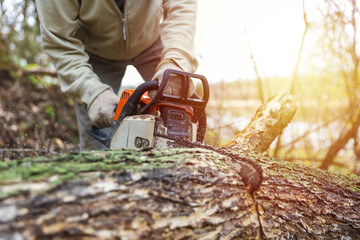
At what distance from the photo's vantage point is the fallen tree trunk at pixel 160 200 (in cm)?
71

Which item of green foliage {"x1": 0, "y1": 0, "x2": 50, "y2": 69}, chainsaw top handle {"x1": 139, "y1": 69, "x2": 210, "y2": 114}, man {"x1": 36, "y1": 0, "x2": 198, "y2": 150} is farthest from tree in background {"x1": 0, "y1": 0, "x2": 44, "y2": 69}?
chainsaw top handle {"x1": 139, "y1": 69, "x2": 210, "y2": 114}

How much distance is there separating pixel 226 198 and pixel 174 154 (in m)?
A: 0.30

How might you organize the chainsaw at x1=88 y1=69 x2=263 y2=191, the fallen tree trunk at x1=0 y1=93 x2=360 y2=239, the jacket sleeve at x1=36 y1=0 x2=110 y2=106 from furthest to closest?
the jacket sleeve at x1=36 y1=0 x2=110 y2=106 → the chainsaw at x1=88 y1=69 x2=263 y2=191 → the fallen tree trunk at x1=0 y1=93 x2=360 y2=239

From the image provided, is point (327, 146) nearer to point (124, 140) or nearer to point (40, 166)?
point (124, 140)

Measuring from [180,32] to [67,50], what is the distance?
101cm

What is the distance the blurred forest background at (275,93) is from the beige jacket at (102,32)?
0.93 meters

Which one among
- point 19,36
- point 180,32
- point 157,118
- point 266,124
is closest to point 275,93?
point 266,124

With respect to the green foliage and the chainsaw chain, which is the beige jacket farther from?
the green foliage

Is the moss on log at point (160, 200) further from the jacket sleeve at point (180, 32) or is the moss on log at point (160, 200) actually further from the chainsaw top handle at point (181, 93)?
the jacket sleeve at point (180, 32)

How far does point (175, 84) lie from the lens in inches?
67.6

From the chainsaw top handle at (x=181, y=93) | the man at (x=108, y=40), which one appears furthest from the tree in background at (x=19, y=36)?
the chainsaw top handle at (x=181, y=93)

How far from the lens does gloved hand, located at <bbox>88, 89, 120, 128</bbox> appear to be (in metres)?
2.00

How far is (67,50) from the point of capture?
7.39ft

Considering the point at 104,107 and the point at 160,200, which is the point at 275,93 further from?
the point at 160,200
